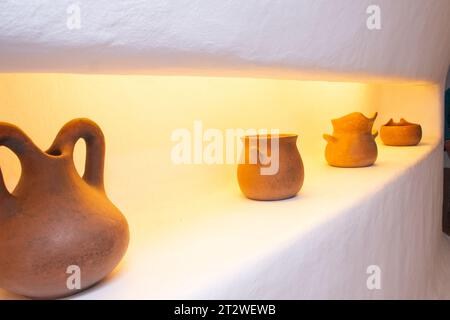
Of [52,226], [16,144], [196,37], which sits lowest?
[52,226]

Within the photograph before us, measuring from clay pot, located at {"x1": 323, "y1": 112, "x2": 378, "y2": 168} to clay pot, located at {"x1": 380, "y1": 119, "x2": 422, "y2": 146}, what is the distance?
550 millimetres

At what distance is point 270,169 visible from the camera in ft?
3.33

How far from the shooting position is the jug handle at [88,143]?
57cm

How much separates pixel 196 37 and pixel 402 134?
1.64m

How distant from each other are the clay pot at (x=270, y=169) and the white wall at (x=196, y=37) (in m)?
0.19

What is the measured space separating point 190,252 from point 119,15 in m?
0.42

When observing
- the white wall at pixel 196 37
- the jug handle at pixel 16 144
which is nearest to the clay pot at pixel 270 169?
the white wall at pixel 196 37

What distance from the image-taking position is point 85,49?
509mm

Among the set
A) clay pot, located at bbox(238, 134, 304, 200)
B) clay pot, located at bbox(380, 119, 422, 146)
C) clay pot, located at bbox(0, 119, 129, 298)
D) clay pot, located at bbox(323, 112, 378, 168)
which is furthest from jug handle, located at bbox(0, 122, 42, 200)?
clay pot, located at bbox(380, 119, 422, 146)

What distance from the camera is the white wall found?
46cm

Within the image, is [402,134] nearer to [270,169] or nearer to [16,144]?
[270,169]

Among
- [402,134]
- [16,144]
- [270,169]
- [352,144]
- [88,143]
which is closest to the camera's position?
[16,144]

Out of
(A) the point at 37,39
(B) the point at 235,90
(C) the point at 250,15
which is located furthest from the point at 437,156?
(A) the point at 37,39

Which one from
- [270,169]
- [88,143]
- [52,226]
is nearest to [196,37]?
[88,143]
